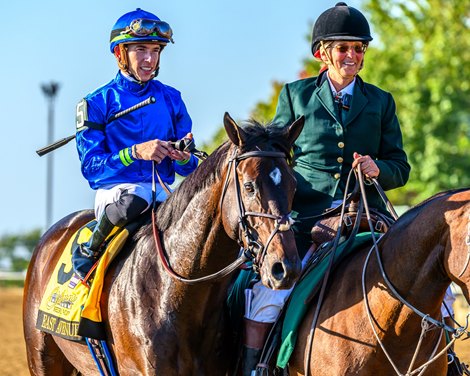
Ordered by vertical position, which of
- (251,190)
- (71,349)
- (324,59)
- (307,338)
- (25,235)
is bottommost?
(25,235)

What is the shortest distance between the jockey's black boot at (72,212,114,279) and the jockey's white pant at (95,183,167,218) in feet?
0.42

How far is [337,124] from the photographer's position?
283 inches

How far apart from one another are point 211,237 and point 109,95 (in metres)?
1.66

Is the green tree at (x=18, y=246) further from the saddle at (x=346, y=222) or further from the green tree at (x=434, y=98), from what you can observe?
the saddle at (x=346, y=222)

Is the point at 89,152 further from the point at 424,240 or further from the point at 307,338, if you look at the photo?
the point at 424,240

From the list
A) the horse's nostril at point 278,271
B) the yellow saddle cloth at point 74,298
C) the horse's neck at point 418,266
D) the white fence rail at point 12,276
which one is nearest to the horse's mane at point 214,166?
the yellow saddle cloth at point 74,298

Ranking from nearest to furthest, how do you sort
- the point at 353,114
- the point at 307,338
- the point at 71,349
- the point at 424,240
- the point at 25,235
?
the point at 424,240
the point at 307,338
the point at 353,114
the point at 71,349
the point at 25,235

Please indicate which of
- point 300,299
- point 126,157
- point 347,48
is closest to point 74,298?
point 126,157

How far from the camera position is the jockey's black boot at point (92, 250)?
7262 millimetres

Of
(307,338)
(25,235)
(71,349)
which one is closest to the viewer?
(307,338)

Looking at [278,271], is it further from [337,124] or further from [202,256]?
[337,124]

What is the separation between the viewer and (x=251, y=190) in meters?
5.96

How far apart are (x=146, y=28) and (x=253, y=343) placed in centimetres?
243

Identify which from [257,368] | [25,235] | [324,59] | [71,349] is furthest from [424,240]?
[25,235]
